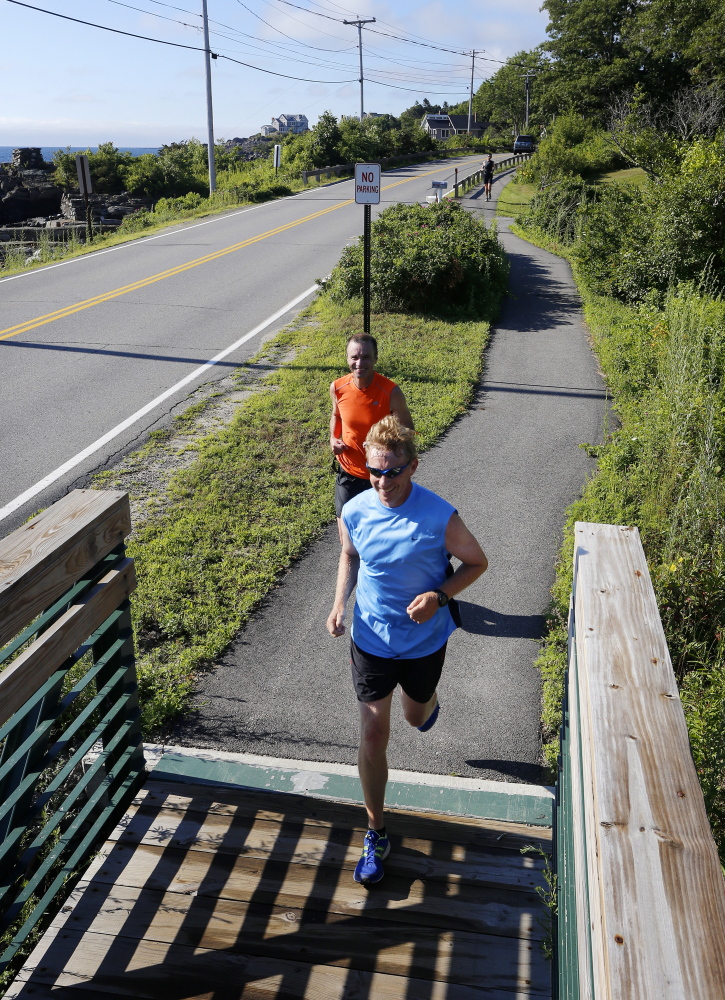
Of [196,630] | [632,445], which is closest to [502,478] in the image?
[632,445]

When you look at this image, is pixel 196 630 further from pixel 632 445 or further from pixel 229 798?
pixel 632 445

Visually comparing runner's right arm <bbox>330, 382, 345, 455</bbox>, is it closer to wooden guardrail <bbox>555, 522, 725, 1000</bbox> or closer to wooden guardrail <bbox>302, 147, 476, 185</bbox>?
wooden guardrail <bbox>555, 522, 725, 1000</bbox>

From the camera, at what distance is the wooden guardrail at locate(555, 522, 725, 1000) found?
3.99 feet

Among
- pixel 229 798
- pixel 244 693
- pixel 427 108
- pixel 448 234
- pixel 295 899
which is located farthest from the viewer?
pixel 427 108

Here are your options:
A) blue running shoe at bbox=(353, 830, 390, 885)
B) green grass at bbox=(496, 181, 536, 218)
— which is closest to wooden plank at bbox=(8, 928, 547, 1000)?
blue running shoe at bbox=(353, 830, 390, 885)

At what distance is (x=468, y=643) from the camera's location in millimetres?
5453

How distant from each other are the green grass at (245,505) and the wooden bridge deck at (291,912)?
1191 millimetres

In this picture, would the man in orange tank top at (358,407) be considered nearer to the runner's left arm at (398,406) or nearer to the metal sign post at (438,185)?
the runner's left arm at (398,406)

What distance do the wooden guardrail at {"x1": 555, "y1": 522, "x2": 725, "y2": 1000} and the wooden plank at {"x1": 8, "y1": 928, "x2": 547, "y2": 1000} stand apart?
57cm

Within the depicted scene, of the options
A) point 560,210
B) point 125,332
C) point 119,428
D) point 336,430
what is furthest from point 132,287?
point 560,210

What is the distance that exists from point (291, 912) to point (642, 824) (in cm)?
197

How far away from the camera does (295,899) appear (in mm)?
3088

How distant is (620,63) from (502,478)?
Answer: 184 feet

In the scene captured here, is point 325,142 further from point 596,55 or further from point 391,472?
point 391,472
